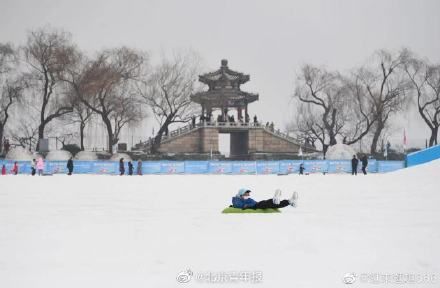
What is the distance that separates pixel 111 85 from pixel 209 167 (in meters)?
13.6

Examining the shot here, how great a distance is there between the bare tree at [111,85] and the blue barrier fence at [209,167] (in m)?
8.83

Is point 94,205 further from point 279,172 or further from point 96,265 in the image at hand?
point 279,172

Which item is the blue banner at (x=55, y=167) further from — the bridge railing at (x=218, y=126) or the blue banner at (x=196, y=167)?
the bridge railing at (x=218, y=126)

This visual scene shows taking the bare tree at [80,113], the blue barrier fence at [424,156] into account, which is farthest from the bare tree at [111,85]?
the blue barrier fence at [424,156]

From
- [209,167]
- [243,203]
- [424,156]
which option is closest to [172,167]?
[209,167]

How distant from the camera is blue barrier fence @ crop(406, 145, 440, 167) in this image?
2859cm

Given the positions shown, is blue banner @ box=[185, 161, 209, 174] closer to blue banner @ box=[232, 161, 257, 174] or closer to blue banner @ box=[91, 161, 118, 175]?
blue banner @ box=[232, 161, 257, 174]

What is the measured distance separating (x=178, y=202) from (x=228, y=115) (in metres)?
48.7

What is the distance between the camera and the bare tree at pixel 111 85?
46344mm

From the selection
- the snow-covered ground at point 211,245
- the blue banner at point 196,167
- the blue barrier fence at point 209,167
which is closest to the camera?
the snow-covered ground at point 211,245

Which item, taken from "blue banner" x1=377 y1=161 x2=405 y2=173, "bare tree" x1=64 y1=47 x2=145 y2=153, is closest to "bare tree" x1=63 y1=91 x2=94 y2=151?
"bare tree" x1=64 y1=47 x2=145 y2=153

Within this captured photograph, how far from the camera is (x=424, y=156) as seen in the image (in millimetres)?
30406

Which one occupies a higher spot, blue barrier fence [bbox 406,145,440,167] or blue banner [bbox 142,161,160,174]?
blue barrier fence [bbox 406,145,440,167]

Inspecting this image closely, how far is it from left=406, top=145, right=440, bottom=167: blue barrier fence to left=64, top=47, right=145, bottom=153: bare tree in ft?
82.7
